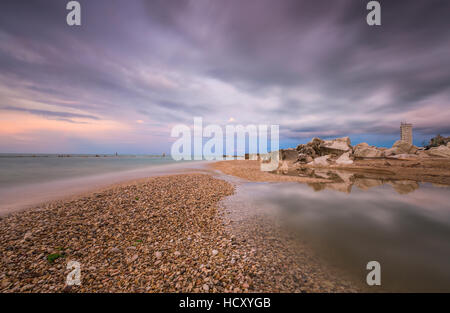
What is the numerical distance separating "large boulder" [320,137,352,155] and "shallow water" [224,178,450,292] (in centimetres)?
2293

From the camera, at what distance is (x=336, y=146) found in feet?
106

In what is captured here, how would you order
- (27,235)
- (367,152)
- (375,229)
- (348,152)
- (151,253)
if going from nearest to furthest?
1. (151,253)
2. (27,235)
3. (375,229)
4. (367,152)
5. (348,152)

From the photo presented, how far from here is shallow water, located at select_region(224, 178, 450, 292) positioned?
3.71 metres

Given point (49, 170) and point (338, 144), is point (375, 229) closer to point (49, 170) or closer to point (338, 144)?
point (338, 144)

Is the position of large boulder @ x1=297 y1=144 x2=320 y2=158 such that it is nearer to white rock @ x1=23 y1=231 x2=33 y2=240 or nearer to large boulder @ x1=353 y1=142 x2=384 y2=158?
large boulder @ x1=353 y1=142 x2=384 y2=158

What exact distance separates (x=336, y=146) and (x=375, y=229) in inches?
1289

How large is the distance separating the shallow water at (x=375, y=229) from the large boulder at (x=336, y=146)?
22.9 m

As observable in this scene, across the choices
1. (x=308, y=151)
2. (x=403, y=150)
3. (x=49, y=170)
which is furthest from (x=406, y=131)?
(x=49, y=170)

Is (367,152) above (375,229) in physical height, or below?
above

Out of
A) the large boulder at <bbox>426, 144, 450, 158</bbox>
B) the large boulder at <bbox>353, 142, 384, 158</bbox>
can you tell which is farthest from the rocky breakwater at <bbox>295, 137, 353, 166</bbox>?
the large boulder at <bbox>426, 144, 450, 158</bbox>

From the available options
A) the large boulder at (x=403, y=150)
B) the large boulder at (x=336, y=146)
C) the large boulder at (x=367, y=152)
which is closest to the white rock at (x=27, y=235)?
the large boulder at (x=367, y=152)

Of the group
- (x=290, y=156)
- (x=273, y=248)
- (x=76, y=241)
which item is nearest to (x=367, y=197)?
(x=273, y=248)
